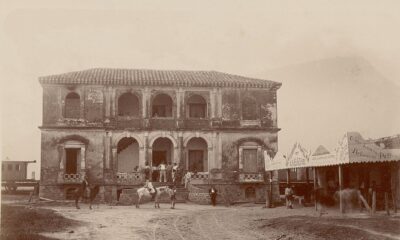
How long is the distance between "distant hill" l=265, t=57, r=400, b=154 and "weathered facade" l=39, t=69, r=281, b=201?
21.9 feet

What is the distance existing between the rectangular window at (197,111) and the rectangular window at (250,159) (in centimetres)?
353

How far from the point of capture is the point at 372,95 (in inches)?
814

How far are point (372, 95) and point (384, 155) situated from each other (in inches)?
84.3

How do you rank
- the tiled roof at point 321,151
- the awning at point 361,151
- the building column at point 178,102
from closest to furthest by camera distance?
the awning at point 361,151, the tiled roof at point 321,151, the building column at point 178,102

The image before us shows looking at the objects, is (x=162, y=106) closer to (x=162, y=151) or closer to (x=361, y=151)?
(x=162, y=151)

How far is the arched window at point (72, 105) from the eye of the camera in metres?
34.2

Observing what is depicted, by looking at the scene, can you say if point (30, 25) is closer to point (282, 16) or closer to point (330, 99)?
point (282, 16)

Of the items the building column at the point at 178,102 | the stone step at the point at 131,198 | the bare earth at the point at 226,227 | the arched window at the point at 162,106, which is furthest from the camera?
the arched window at the point at 162,106

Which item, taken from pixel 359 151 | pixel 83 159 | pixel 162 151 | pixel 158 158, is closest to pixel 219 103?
pixel 162 151

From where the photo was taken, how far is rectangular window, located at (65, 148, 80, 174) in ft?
112

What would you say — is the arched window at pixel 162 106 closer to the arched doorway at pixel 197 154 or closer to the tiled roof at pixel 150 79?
the tiled roof at pixel 150 79

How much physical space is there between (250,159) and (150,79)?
7.69 metres

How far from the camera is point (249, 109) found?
35750 mm

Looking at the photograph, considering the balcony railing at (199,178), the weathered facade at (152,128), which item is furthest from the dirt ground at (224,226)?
the weathered facade at (152,128)
